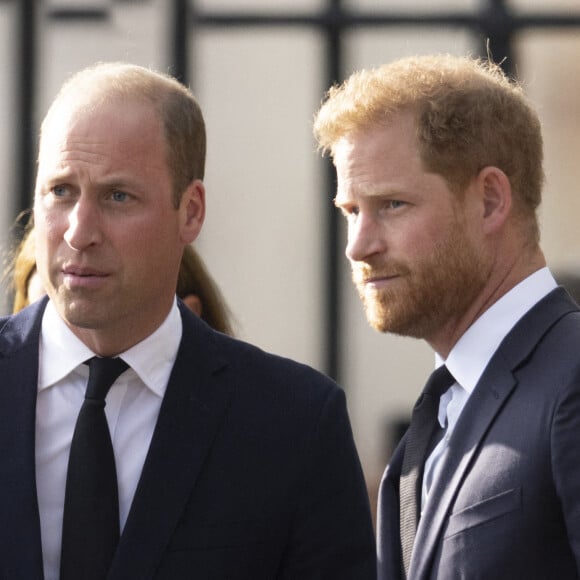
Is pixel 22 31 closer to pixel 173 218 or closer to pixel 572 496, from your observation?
pixel 173 218

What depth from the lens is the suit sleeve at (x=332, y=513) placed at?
2.74m

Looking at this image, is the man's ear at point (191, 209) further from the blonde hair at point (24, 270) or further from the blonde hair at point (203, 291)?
the blonde hair at point (24, 270)

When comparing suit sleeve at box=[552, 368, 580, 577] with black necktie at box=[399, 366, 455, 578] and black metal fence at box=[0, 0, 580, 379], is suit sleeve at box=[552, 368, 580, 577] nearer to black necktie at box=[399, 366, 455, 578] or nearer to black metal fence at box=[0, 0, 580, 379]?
black necktie at box=[399, 366, 455, 578]

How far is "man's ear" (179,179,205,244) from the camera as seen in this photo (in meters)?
2.88

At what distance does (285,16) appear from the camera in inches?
269

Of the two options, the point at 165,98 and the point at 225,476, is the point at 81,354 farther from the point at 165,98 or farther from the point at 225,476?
the point at 165,98

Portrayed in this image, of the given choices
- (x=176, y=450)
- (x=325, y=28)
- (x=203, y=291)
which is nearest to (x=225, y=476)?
(x=176, y=450)

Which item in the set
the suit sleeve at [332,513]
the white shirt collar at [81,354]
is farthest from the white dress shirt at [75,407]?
the suit sleeve at [332,513]

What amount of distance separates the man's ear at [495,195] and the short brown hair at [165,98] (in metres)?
0.62

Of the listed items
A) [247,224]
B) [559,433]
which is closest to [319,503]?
[559,433]

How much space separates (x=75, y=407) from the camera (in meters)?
2.70

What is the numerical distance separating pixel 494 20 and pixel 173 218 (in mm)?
4428

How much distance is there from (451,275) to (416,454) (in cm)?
40

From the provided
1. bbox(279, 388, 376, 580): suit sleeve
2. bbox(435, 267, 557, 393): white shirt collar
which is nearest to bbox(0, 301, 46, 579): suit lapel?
bbox(279, 388, 376, 580): suit sleeve
